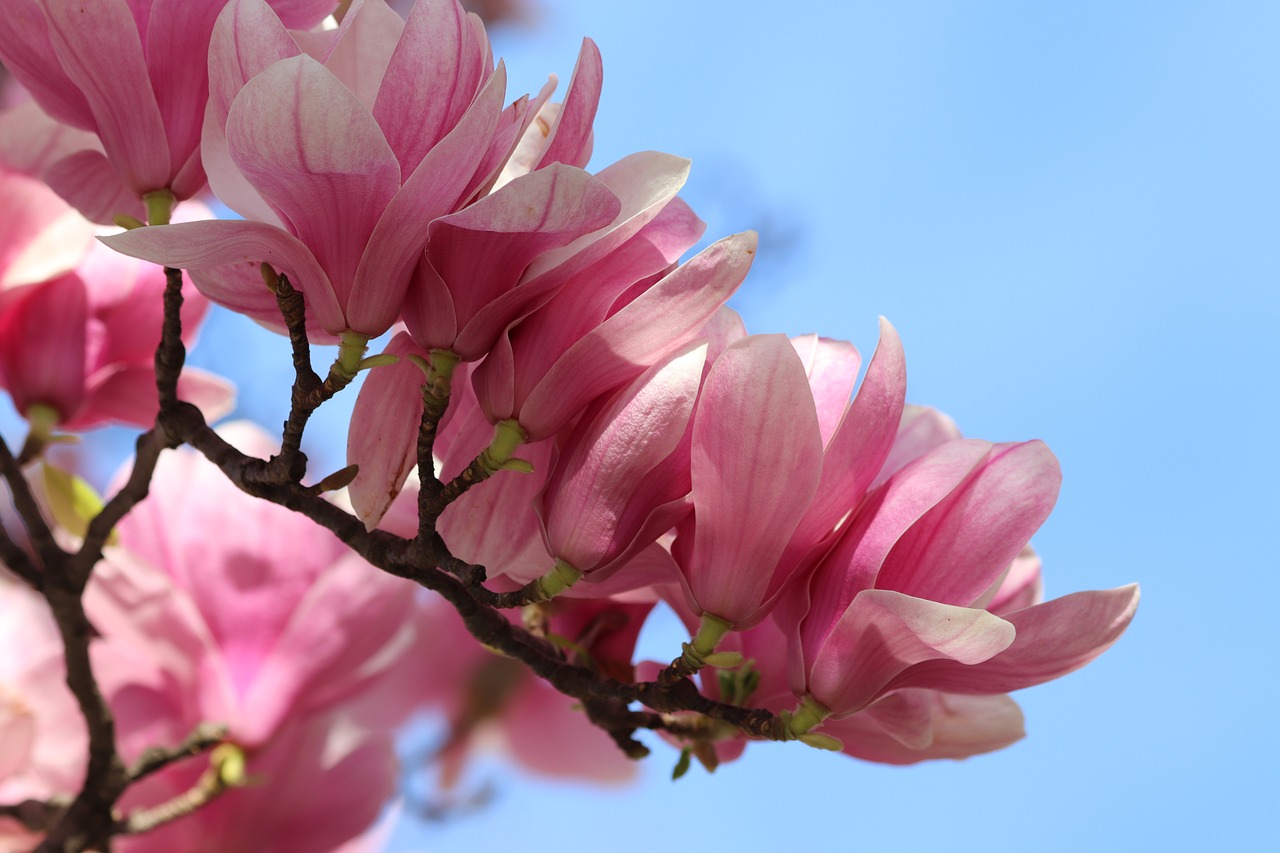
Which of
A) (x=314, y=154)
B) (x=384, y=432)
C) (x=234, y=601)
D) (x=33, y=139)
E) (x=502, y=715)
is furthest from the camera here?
→ (x=502, y=715)

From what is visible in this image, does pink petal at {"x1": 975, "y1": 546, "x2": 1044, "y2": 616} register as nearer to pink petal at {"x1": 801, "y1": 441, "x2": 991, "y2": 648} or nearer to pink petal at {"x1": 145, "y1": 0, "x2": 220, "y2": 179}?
pink petal at {"x1": 801, "y1": 441, "x2": 991, "y2": 648}

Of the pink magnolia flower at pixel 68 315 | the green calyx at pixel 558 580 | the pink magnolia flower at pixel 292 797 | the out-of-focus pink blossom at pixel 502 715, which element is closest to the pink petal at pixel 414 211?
the green calyx at pixel 558 580

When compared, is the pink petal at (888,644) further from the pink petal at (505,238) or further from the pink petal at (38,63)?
the pink petal at (38,63)

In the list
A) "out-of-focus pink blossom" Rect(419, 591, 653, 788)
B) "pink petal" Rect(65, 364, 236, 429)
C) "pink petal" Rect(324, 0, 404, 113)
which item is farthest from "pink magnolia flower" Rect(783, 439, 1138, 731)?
"out-of-focus pink blossom" Rect(419, 591, 653, 788)

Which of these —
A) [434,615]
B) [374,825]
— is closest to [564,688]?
[374,825]

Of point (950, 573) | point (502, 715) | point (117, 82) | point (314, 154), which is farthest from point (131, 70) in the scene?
point (502, 715)

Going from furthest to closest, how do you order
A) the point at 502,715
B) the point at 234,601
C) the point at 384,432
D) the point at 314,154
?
the point at 502,715 → the point at 234,601 → the point at 384,432 → the point at 314,154

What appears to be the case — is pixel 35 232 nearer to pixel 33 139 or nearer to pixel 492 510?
pixel 33 139
